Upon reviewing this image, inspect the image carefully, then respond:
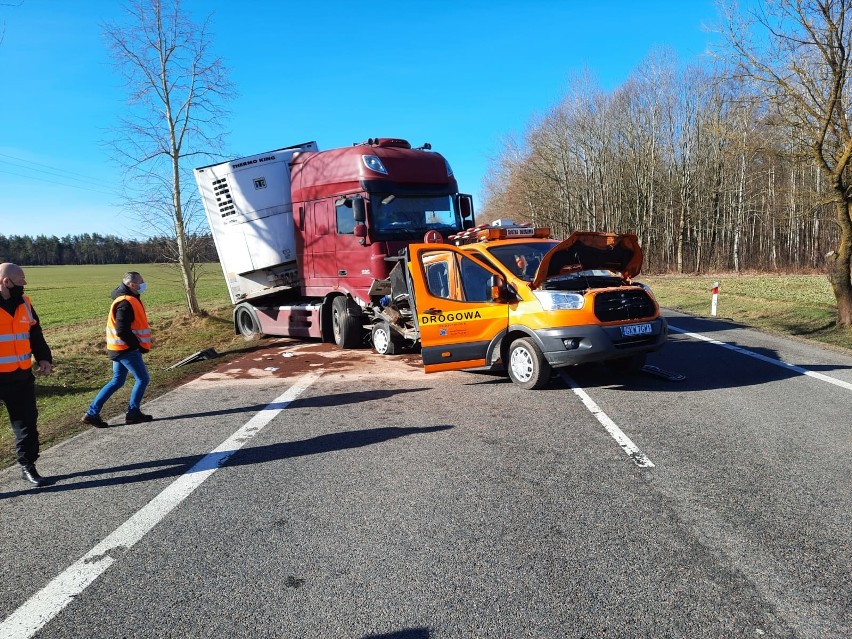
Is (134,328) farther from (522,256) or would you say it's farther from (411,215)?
(411,215)

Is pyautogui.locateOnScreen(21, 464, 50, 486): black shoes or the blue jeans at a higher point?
the blue jeans

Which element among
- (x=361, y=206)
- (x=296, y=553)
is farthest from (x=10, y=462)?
(x=361, y=206)

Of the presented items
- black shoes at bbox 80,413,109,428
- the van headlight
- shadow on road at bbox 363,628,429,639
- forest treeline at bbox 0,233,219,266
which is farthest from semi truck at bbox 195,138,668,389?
forest treeline at bbox 0,233,219,266

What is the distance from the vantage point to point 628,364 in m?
7.89

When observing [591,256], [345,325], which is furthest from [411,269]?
[345,325]

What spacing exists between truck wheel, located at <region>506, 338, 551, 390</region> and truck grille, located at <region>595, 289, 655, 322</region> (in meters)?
0.88

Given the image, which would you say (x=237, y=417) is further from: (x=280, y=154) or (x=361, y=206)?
(x=280, y=154)

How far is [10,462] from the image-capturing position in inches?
217

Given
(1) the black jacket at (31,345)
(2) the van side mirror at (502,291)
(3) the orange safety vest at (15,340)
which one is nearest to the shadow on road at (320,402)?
(2) the van side mirror at (502,291)

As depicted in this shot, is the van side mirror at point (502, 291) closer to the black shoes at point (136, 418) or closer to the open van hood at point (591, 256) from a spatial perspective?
the open van hood at point (591, 256)

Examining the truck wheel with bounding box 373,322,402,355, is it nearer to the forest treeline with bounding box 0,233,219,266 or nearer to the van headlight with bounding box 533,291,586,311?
the van headlight with bounding box 533,291,586,311

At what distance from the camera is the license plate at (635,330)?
686 cm

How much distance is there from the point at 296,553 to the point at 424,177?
8.65 m

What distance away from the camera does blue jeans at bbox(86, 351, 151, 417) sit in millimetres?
6383
